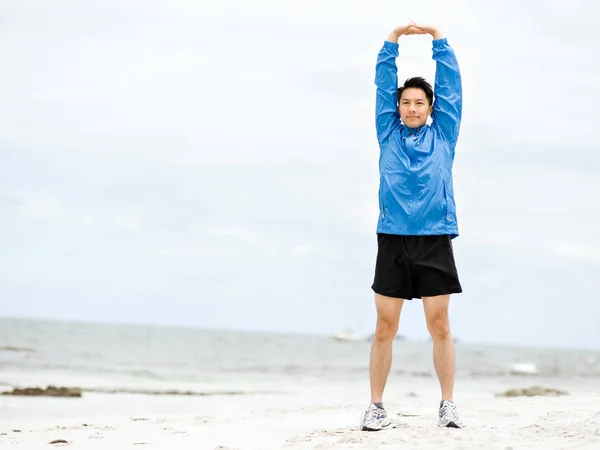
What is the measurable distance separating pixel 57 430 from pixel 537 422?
3566 mm

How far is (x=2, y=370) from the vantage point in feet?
55.6

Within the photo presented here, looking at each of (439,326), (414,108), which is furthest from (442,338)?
(414,108)

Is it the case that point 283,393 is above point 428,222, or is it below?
below

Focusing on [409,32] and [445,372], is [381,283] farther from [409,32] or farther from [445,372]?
[409,32]

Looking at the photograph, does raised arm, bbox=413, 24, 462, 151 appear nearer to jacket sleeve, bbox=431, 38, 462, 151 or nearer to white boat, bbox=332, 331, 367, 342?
jacket sleeve, bbox=431, 38, 462, 151

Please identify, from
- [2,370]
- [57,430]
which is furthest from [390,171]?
[2,370]

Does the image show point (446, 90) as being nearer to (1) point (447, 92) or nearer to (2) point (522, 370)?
(1) point (447, 92)

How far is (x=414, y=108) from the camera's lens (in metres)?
4.52

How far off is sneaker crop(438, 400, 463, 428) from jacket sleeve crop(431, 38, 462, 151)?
155cm

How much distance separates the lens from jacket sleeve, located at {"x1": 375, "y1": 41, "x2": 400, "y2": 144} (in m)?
4.62

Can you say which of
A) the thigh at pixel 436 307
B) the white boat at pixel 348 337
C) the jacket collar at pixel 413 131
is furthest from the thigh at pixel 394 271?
the white boat at pixel 348 337

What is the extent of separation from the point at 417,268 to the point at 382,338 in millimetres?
506

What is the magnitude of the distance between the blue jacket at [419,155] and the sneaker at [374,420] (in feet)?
3.53

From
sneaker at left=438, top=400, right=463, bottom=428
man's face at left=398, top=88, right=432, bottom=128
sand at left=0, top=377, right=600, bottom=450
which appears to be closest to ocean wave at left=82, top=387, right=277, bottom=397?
sand at left=0, top=377, right=600, bottom=450
